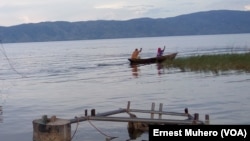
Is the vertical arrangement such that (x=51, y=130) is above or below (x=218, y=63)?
below

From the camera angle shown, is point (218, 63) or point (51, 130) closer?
point (51, 130)

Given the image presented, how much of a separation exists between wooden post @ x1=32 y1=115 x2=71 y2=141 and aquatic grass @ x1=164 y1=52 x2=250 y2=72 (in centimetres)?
2678

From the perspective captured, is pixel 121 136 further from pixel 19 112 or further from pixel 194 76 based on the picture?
pixel 194 76

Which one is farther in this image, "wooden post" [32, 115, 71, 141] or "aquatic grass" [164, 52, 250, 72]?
"aquatic grass" [164, 52, 250, 72]

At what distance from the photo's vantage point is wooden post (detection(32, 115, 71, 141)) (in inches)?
463

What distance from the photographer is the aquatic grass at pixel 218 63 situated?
36.9 metres

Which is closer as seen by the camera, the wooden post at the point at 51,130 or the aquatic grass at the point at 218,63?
the wooden post at the point at 51,130

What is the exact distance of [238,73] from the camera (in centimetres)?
3447

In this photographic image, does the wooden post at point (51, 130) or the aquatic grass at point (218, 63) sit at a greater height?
the aquatic grass at point (218, 63)

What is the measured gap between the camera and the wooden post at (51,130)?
38.5ft

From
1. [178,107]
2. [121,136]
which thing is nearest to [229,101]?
[178,107]

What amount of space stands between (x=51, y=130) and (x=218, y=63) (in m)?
28.9

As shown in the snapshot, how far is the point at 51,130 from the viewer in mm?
11797

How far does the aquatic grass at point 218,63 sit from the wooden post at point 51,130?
87.8 ft
